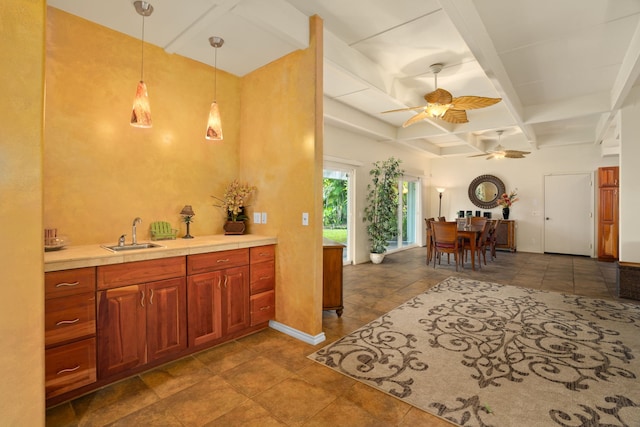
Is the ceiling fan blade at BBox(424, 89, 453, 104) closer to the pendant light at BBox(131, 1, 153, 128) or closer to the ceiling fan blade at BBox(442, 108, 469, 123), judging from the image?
the ceiling fan blade at BBox(442, 108, 469, 123)

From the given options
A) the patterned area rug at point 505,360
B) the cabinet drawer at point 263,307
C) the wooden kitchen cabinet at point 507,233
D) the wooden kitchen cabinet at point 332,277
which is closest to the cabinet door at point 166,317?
the cabinet drawer at point 263,307

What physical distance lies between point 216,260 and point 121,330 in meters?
0.81

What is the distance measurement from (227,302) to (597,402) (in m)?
2.71

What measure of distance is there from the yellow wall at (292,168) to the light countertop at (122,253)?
38 centimetres

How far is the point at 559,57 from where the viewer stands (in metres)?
3.63

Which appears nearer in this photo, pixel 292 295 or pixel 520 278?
pixel 292 295

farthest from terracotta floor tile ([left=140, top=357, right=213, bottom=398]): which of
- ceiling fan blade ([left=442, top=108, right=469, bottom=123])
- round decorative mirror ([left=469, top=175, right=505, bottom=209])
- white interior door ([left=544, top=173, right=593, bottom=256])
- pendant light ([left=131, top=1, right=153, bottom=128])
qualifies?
white interior door ([left=544, top=173, right=593, bottom=256])

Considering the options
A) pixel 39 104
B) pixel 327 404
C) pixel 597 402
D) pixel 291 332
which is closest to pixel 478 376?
pixel 597 402

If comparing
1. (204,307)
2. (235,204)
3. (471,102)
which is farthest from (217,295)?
(471,102)

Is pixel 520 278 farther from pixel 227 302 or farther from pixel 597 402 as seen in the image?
pixel 227 302

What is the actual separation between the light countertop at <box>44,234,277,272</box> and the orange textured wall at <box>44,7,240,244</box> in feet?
0.92

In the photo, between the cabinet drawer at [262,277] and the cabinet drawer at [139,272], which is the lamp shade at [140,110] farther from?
the cabinet drawer at [262,277]

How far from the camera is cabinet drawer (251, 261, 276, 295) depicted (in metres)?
2.91

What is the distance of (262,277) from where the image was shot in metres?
2.98
